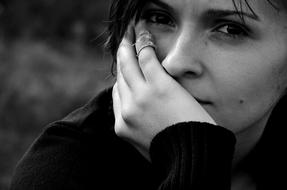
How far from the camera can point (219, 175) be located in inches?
68.5

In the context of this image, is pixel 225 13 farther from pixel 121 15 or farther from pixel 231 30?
pixel 121 15

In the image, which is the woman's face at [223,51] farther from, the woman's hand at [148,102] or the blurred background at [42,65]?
the blurred background at [42,65]

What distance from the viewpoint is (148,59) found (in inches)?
75.9

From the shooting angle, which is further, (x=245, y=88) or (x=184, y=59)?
(x=245, y=88)

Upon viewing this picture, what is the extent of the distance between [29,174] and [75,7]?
17.2ft

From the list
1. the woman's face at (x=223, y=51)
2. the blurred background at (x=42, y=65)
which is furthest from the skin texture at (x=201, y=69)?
the blurred background at (x=42, y=65)

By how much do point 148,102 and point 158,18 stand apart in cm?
34

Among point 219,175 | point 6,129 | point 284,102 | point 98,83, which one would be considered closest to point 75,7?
point 98,83

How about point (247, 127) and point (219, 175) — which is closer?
point (219, 175)

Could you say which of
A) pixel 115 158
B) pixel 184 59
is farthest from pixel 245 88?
pixel 115 158

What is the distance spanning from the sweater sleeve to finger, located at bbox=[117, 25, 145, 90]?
235mm

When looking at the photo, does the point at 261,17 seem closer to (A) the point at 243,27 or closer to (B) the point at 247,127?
(A) the point at 243,27

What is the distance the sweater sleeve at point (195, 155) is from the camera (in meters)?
1.70

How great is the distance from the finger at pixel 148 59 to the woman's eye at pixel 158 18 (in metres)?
0.05
